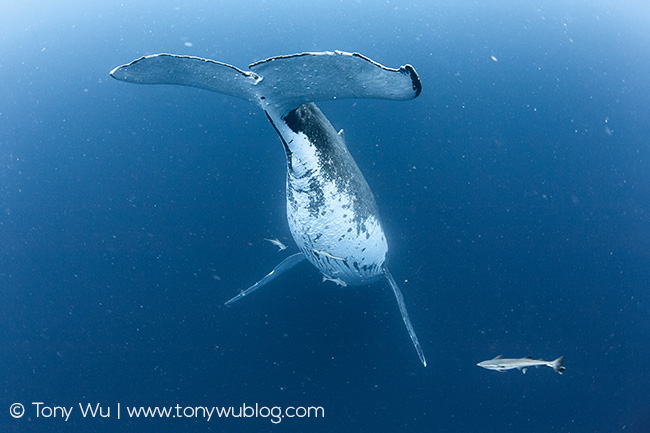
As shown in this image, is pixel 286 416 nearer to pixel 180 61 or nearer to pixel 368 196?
pixel 368 196

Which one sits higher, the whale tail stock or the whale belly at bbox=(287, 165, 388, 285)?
the whale tail stock

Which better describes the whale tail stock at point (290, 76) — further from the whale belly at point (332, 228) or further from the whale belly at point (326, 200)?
the whale belly at point (332, 228)

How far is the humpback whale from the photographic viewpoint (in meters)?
1.60

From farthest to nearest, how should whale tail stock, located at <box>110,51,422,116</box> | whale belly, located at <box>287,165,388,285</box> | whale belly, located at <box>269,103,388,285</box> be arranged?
whale belly, located at <box>287,165,388,285</box>, whale belly, located at <box>269,103,388,285</box>, whale tail stock, located at <box>110,51,422,116</box>

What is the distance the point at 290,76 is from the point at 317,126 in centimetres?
75

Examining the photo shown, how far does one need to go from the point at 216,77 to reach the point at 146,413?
4.65 metres

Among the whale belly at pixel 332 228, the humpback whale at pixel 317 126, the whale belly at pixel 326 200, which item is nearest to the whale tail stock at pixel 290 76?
the humpback whale at pixel 317 126

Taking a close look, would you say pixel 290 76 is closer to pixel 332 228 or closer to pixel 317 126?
pixel 317 126

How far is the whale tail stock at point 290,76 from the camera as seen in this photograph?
1.53 m

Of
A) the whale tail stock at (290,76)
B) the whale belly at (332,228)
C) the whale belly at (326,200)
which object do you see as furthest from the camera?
the whale belly at (332,228)

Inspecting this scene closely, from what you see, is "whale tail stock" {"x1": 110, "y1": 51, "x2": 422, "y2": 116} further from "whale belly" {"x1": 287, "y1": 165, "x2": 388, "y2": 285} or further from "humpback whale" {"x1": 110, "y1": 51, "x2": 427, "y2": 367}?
"whale belly" {"x1": 287, "y1": 165, "x2": 388, "y2": 285}

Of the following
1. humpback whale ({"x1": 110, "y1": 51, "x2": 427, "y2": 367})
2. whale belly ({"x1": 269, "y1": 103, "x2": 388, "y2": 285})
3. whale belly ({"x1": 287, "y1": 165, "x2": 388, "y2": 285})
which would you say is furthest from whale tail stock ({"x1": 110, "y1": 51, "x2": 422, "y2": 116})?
whale belly ({"x1": 287, "y1": 165, "x2": 388, "y2": 285})

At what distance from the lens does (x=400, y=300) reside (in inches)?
127

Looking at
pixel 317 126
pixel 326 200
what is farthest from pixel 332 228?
pixel 317 126
